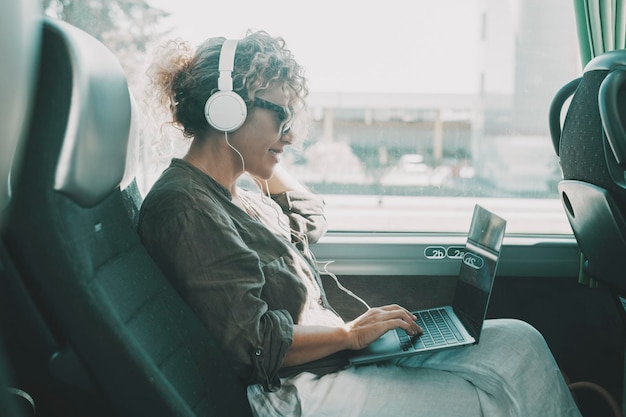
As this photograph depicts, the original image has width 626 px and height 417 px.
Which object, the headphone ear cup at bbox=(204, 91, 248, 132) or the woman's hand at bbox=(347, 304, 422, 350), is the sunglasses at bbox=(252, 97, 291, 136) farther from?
the woman's hand at bbox=(347, 304, 422, 350)

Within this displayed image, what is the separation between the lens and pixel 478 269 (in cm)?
149

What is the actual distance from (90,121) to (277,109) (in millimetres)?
583

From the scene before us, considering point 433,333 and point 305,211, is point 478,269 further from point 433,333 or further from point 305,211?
point 305,211

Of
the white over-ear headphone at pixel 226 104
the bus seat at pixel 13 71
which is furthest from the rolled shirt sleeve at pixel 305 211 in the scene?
the bus seat at pixel 13 71

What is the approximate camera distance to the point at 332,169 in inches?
Result: 76.4

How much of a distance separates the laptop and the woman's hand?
0.04m

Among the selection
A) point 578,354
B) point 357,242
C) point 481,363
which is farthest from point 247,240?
point 578,354

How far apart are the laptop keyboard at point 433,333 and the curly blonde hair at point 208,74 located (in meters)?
0.57

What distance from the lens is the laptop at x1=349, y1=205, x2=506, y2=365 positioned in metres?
1.30

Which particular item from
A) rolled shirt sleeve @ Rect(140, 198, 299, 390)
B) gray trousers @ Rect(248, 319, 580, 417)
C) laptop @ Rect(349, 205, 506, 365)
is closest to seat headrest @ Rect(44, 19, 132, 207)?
rolled shirt sleeve @ Rect(140, 198, 299, 390)

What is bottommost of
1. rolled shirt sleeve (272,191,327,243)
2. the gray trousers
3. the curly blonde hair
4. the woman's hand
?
the gray trousers

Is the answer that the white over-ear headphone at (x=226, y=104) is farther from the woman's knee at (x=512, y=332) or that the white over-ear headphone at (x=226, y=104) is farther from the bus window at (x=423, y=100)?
the woman's knee at (x=512, y=332)

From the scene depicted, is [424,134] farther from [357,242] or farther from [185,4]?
[185,4]

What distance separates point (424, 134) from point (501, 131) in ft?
0.78
